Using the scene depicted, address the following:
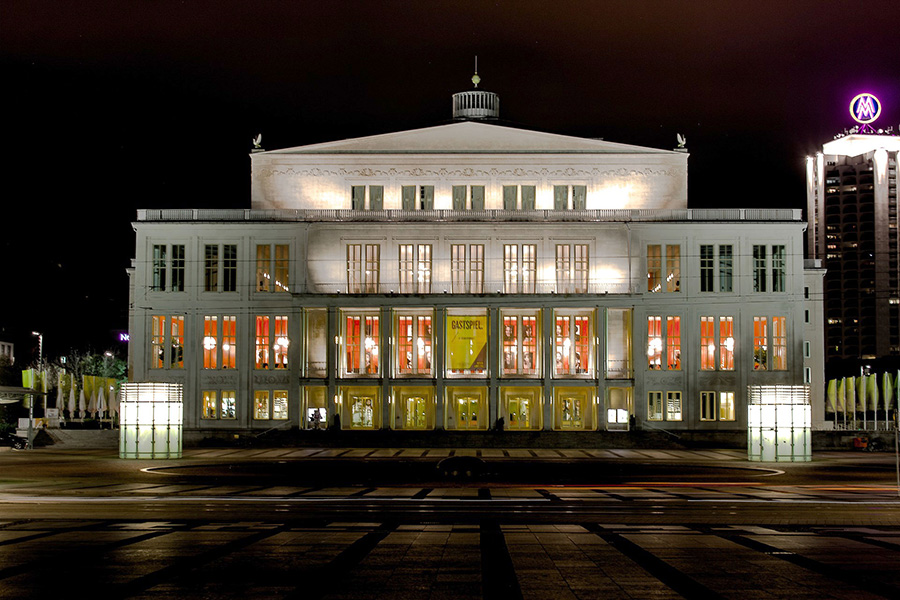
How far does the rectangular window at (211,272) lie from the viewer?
250ft

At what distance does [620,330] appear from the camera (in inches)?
2938

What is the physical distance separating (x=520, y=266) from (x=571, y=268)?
12.3 feet

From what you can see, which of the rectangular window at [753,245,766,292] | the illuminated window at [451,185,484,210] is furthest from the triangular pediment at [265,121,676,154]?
the rectangular window at [753,245,766,292]

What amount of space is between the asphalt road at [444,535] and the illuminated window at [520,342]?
3309 cm

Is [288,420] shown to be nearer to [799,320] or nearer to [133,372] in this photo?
[133,372]

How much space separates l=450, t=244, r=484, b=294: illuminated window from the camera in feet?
247

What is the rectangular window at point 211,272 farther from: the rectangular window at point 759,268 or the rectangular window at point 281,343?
the rectangular window at point 759,268

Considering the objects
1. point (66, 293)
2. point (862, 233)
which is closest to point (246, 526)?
point (66, 293)

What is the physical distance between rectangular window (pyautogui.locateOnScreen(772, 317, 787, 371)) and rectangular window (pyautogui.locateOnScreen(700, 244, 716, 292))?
527cm

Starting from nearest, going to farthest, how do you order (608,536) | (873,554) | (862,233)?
(873,554)
(608,536)
(862,233)

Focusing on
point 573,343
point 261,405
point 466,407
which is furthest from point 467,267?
point 261,405

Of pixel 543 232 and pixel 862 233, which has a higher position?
pixel 862 233

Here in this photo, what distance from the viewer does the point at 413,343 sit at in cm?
7494

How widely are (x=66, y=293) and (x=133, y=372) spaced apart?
35.3 meters
